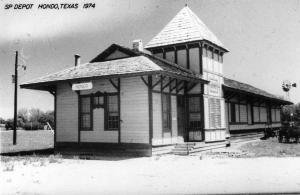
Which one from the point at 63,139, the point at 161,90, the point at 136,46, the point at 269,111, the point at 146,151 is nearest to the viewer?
the point at 146,151

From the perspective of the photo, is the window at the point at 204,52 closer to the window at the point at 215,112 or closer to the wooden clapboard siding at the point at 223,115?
the window at the point at 215,112

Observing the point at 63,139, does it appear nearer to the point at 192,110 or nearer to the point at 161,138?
the point at 161,138

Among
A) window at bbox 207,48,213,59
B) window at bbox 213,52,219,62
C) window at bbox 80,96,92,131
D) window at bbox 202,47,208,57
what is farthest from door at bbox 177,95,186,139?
window at bbox 80,96,92,131

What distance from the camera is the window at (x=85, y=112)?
16781 millimetres

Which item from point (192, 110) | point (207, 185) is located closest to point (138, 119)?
point (192, 110)

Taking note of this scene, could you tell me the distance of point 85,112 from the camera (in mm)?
16891

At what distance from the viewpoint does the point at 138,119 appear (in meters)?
15.1

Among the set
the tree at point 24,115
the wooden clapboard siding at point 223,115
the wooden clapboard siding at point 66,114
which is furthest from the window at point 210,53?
the tree at point 24,115

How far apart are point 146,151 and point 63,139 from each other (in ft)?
15.9

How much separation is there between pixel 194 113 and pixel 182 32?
15.0 feet

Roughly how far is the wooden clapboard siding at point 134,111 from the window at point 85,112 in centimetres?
206

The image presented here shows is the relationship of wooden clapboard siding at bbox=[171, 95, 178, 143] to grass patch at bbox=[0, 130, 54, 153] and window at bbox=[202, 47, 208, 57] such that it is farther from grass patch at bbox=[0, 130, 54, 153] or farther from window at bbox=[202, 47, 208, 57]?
grass patch at bbox=[0, 130, 54, 153]

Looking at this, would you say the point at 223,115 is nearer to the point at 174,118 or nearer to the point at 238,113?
the point at 238,113

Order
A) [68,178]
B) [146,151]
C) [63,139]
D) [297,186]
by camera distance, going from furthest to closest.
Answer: [63,139]
[146,151]
[68,178]
[297,186]
